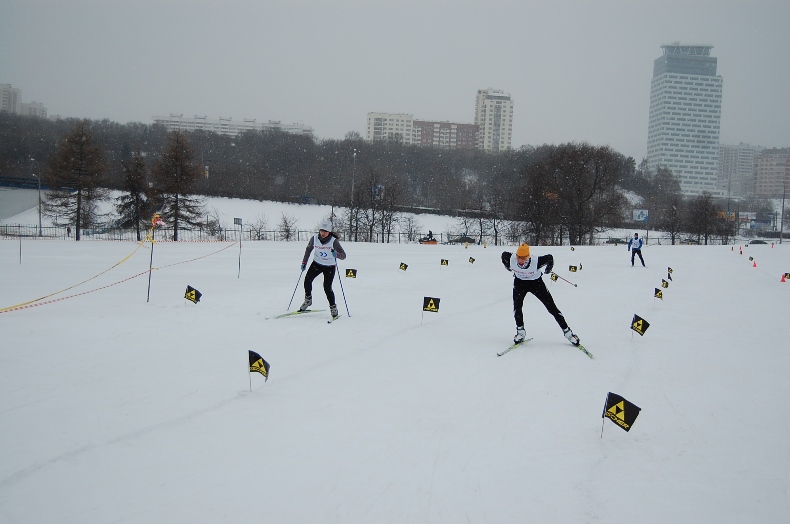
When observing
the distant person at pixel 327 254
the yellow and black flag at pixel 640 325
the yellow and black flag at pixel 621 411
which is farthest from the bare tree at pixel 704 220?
the yellow and black flag at pixel 621 411

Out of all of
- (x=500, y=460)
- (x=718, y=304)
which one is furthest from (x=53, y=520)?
(x=718, y=304)

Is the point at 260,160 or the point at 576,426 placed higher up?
the point at 260,160

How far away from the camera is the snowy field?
4.27m

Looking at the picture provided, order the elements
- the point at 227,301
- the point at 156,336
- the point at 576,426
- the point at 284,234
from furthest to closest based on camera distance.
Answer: the point at 284,234 → the point at 227,301 → the point at 156,336 → the point at 576,426

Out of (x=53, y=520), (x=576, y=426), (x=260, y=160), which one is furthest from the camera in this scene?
(x=260, y=160)

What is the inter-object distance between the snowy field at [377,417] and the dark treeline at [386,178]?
37.9 meters

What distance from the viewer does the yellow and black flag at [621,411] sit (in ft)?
18.0

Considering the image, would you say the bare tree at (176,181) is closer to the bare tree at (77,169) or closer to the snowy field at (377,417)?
the bare tree at (77,169)

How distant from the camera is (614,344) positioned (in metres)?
10.1

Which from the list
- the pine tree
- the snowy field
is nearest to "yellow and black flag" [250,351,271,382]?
the snowy field

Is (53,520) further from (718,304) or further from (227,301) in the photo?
(718,304)

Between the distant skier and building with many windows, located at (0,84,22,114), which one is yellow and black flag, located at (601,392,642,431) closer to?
the distant skier

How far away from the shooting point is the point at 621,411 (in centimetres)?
556

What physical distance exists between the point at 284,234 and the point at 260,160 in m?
49.9
